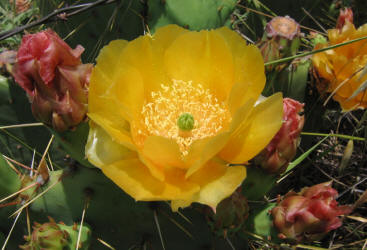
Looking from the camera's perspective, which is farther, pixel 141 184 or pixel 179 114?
pixel 179 114

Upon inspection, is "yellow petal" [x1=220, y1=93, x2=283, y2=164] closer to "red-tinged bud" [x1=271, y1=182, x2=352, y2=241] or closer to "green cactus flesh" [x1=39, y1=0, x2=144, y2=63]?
"red-tinged bud" [x1=271, y1=182, x2=352, y2=241]

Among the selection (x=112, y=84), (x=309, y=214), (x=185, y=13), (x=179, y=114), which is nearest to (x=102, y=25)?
(x=185, y=13)

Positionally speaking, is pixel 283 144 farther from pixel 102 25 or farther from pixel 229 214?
pixel 102 25

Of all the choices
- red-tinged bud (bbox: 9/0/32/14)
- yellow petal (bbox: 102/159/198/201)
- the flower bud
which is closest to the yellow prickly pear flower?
yellow petal (bbox: 102/159/198/201)

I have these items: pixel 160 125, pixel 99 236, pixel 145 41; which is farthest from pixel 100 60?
pixel 99 236

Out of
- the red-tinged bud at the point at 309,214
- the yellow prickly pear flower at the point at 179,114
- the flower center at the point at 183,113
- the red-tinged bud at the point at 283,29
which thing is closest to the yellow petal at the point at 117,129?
the yellow prickly pear flower at the point at 179,114
